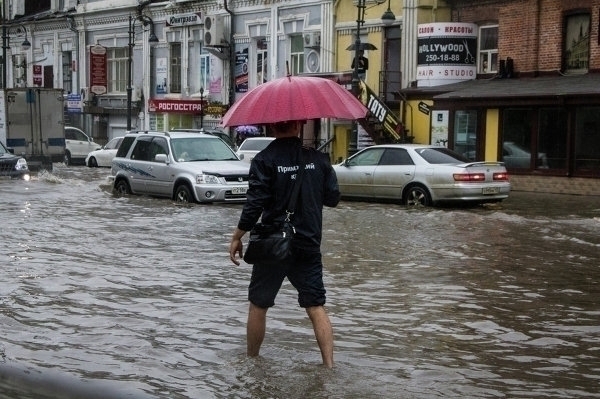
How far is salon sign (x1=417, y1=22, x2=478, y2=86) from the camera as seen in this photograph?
108 ft

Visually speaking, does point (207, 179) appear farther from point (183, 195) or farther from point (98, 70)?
point (98, 70)

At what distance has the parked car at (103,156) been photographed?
4278 centimetres

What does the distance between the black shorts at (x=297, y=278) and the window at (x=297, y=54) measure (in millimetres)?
34159

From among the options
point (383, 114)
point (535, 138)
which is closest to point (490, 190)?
point (535, 138)

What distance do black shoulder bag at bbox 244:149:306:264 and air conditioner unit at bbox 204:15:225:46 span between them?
38.0m

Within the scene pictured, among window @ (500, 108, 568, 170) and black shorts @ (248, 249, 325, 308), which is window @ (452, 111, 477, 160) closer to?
window @ (500, 108, 568, 170)

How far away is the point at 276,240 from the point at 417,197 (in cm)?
1502

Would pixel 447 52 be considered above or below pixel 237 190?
above

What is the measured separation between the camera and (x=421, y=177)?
21.6 m

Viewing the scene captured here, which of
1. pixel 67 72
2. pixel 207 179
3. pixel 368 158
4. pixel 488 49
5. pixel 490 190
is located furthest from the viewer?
pixel 67 72

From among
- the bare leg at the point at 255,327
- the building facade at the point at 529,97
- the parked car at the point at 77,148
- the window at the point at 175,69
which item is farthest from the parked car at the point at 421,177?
the window at the point at 175,69

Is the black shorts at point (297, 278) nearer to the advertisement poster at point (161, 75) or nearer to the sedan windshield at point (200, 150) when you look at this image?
the sedan windshield at point (200, 150)

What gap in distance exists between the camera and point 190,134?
23078 mm

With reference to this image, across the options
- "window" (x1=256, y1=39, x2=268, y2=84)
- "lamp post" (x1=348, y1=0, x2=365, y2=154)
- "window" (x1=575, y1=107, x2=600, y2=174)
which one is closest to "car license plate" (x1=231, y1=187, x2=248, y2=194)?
"window" (x1=575, y1=107, x2=600, y2=174)
